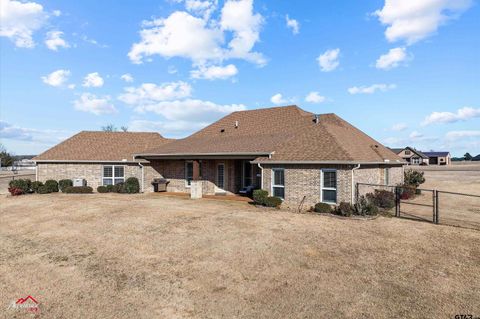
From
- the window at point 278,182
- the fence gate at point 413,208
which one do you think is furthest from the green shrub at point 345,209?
the window at point 278,182

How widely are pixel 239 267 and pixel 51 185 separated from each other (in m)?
21.5

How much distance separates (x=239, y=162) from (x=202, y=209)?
6.62 m

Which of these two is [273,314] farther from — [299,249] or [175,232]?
[175,232]

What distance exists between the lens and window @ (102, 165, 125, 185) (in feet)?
80.0

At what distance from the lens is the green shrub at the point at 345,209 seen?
13883 mm

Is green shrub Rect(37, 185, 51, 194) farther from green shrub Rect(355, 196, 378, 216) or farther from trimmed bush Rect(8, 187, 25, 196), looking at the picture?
green shrub Rect(355, 196, 378, 216)

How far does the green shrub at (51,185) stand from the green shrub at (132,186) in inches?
225

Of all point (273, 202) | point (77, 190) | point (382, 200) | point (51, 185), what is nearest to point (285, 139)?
point (273, 202)

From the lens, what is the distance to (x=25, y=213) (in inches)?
598

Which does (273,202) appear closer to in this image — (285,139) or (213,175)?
(285,139)

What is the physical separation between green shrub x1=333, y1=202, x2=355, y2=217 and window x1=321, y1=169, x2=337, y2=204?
0.85 m

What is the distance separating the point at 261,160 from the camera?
17.6 metres

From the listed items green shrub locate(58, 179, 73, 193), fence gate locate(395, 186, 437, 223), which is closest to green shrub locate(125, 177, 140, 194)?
green shrub locate(58, 179, 73, 193)

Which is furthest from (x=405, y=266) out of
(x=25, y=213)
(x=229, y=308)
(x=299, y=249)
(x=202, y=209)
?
(x=25, y=213)
